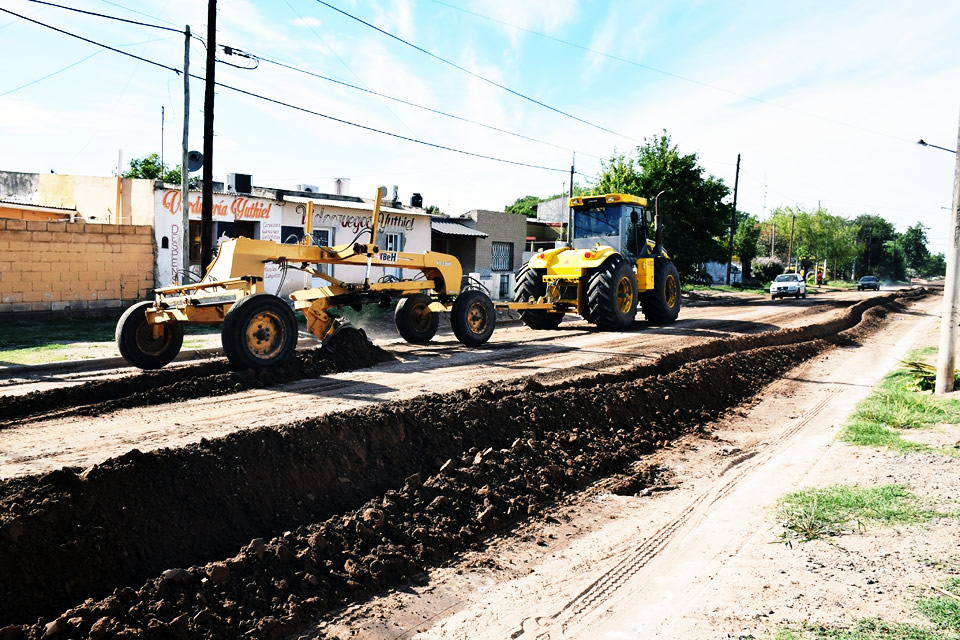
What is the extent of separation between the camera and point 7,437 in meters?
6.32

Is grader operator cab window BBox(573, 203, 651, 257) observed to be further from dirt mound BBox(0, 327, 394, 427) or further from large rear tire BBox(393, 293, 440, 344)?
dirt mound BBox(0, 327, 394, 427)

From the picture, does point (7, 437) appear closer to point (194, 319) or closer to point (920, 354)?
point (194, 319)

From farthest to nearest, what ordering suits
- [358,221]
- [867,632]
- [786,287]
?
[786,287] → [358,221] → [867,632]

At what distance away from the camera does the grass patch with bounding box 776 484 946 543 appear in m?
5.01

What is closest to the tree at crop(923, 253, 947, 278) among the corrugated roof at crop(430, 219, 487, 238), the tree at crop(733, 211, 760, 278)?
the tree at crop(733, 211, 760, 278)

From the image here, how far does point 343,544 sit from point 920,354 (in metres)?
14.8

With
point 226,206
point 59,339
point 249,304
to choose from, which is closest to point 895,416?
point 249,304

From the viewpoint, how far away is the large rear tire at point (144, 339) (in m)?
9.40

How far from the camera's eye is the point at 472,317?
41.7 feet

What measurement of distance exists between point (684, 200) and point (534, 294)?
67.2 ft

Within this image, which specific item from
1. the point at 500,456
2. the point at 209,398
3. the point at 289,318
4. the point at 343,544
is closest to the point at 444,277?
the point at 289,318

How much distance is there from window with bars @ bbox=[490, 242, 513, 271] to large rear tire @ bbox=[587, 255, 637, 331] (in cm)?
1687

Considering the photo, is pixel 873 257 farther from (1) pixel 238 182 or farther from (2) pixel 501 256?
(1) pixel 238 182

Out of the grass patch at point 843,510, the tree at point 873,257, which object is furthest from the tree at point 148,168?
the tree at point 873,257
